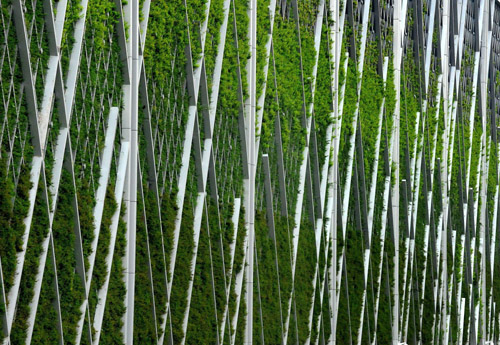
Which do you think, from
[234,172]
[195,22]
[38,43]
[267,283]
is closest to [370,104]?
[267,283]

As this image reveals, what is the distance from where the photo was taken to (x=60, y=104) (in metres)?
12.3

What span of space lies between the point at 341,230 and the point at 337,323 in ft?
7.22

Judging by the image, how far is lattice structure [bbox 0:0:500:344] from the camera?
472 inches

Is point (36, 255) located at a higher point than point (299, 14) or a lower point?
lower

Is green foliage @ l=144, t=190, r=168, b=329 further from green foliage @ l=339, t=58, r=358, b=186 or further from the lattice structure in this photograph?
green foliage @ l=339, t=58, r=358, b=186

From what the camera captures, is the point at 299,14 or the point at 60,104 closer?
the point at 60,104

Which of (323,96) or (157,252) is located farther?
(323,96)

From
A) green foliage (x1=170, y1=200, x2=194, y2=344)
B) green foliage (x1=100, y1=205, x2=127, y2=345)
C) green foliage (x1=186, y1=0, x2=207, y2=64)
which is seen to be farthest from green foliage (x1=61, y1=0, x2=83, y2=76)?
green foliage (x1=170, y1=200, x2=194, y2=344)

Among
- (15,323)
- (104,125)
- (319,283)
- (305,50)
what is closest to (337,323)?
(319,283)

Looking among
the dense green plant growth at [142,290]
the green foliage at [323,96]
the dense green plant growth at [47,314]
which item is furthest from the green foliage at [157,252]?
the green foliage at [323,96]

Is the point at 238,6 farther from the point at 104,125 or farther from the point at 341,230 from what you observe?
the point at 341,230

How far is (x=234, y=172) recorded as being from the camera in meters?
17.5

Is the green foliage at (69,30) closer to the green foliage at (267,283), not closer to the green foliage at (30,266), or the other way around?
the green foliage at (30,266)

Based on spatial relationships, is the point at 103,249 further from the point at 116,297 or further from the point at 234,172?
the point at 234,172
